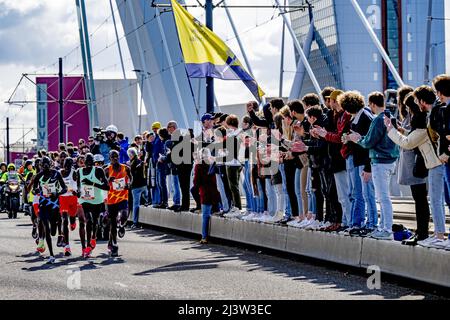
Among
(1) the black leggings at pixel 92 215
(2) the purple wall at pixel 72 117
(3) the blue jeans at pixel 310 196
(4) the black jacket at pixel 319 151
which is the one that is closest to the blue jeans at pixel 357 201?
(4) the black jacket at pixel 319 151

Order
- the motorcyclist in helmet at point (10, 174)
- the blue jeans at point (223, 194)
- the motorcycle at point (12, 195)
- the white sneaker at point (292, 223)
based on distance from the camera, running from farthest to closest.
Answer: the motorcyclist in helmet at point (10, 174) → the motorcycle at point (12, 195) → the blue jeans at point (223, 194) → the white sneaker at point (292, 223)

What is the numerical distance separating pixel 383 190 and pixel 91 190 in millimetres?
5827

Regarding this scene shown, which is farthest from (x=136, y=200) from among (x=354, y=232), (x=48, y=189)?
(x=354, y=232)

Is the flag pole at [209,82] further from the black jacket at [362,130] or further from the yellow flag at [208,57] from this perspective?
the black jacket at [362,130]

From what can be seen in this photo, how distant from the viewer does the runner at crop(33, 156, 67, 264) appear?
16.9m

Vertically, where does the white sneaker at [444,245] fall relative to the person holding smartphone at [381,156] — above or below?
below

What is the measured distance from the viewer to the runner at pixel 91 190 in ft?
56.0

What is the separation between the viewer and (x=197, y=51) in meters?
23.4

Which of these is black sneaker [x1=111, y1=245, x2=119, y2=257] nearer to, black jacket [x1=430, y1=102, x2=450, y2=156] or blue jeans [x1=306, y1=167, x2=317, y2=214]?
blue jeans [x1=306, y1=167, x2=317, y2=214]

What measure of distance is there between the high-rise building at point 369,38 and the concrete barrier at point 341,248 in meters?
90.2

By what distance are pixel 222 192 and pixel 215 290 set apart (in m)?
7.75

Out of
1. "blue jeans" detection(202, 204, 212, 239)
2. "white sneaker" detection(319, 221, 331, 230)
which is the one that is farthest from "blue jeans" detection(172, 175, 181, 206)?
"white sneaker" detection(319, 221, 331, 230)

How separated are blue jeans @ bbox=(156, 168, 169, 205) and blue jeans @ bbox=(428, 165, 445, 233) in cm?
1192

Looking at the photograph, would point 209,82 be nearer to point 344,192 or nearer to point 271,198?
point 271,198
